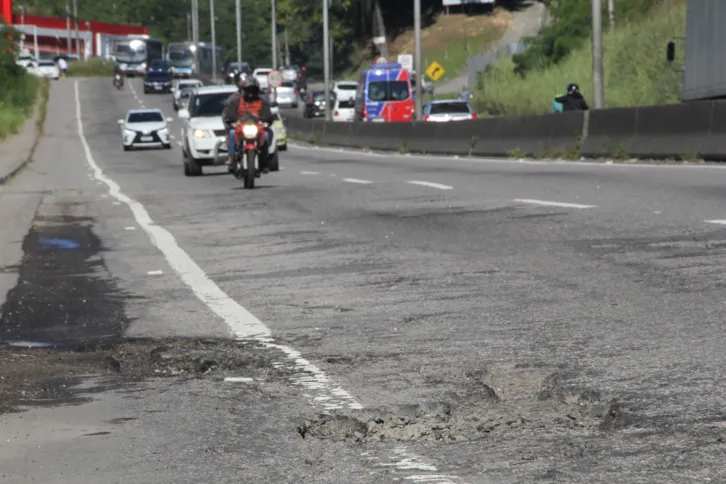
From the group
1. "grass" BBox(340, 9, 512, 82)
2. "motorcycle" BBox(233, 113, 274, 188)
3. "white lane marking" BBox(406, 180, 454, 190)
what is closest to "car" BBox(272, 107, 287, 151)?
"motorcycle" BBox(233, 113, 274, 188)

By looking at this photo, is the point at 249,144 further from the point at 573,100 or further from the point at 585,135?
the point at 573,100

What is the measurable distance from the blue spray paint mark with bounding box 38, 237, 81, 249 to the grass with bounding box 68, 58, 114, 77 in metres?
123

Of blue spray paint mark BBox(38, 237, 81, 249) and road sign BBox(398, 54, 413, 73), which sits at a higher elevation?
road sign BBox(398, 54, 413, 73)

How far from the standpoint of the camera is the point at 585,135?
99.2 ft

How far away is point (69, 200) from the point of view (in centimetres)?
2292

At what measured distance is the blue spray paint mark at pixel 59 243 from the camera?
581 inches

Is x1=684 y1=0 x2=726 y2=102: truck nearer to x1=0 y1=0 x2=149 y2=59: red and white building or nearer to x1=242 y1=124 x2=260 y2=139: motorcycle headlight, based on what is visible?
x1=242 y1=124 x2=260 y2=139: motorcycle headlight

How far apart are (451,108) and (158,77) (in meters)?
57.8

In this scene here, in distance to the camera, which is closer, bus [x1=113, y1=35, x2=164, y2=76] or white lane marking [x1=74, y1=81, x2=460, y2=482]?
white lane marking [x1=74, y1=81, x2=460, y2=482]

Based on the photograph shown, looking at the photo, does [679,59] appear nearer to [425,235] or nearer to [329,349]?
[425,235]

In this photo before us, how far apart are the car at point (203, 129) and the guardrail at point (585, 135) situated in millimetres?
6892

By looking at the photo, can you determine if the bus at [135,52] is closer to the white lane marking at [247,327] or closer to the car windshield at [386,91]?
the car windshield at [386,91]

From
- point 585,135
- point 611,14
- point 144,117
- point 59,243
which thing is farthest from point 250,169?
point 611,14

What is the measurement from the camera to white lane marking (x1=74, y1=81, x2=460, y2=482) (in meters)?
6.30
